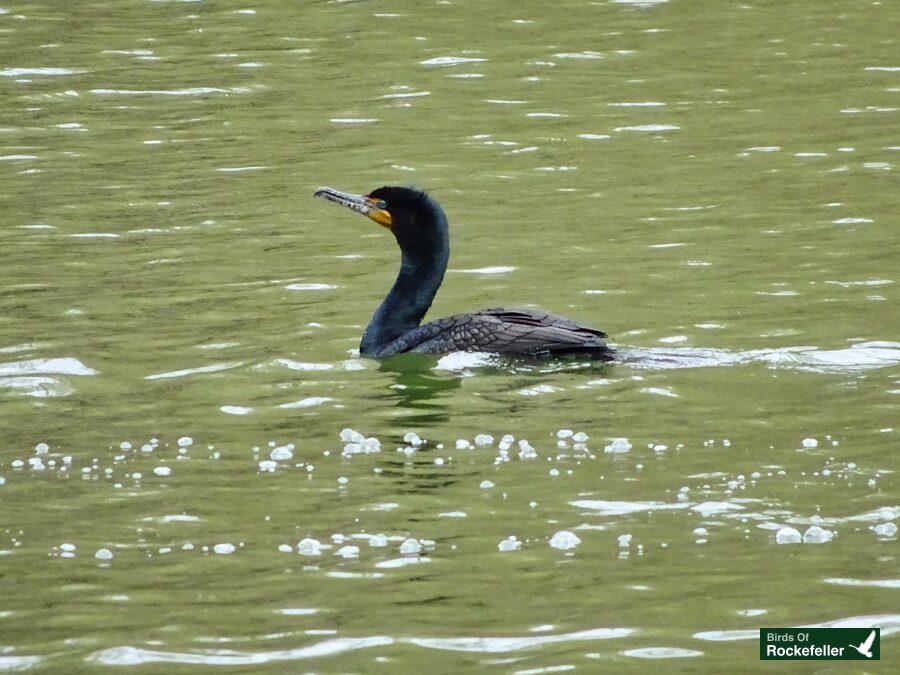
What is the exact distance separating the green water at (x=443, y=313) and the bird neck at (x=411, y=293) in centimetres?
38

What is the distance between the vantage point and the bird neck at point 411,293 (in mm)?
10688

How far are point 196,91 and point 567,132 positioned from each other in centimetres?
432

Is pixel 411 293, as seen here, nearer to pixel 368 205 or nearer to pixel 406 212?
pixel 406 212

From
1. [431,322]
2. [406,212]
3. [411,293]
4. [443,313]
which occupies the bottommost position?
[443,313]

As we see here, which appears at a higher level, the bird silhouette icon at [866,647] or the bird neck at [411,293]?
the bird neck at [411,293]

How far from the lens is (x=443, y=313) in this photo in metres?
11.8

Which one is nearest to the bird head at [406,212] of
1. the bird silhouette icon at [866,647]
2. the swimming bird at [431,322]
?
the swimming bird at [431,322]

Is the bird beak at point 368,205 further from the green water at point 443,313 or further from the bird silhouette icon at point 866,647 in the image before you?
the bird silhouette icon at point 866,647

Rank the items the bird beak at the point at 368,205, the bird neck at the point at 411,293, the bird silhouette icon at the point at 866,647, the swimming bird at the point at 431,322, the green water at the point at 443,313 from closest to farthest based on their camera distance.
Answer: the bird silhouette icon at the point at 866,647 → the green water at the point at 443,313 → the swimming bird at the point at 431,322 → the bird neck at the point at 411,293 → the bird beak at the point at 368,205

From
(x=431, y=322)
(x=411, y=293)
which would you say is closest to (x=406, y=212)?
(x=411, y=293)

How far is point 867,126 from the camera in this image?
16234mm

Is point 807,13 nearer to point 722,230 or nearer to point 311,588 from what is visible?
point 722,230

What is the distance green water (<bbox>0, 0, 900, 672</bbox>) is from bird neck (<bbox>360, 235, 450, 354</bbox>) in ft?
1.26

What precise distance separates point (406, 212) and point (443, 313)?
1.11 metres
